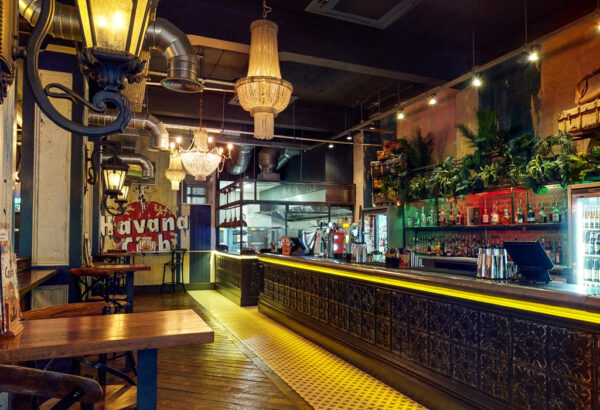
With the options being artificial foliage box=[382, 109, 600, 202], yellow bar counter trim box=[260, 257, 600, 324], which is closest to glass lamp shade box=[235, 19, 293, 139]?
yellow bar counter trim box=[260, 257, 600, 324]

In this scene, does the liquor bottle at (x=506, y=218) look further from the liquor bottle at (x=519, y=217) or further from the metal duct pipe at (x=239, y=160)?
the metal duct pipe at (x=239, y=160)

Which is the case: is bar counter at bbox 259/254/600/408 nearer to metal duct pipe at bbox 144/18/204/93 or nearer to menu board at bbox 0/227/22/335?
metal duct pipe at bbox 144/18/204/93

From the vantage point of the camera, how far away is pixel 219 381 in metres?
4.10

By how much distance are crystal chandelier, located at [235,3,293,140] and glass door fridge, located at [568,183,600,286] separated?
3.71 metres

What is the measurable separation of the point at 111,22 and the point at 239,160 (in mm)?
10357

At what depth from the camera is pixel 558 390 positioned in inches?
97.3

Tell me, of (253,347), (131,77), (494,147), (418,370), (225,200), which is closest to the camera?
(131,77)

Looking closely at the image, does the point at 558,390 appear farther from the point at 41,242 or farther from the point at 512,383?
the point at 41,242

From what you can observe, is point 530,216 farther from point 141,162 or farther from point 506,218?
point 141,162

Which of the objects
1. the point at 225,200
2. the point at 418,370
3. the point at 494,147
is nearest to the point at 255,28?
the point at 418,370

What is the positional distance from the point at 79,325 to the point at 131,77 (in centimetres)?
112

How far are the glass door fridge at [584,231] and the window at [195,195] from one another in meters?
9.18

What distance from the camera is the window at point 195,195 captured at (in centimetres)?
1200

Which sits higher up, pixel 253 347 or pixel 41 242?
pixel 41 242
